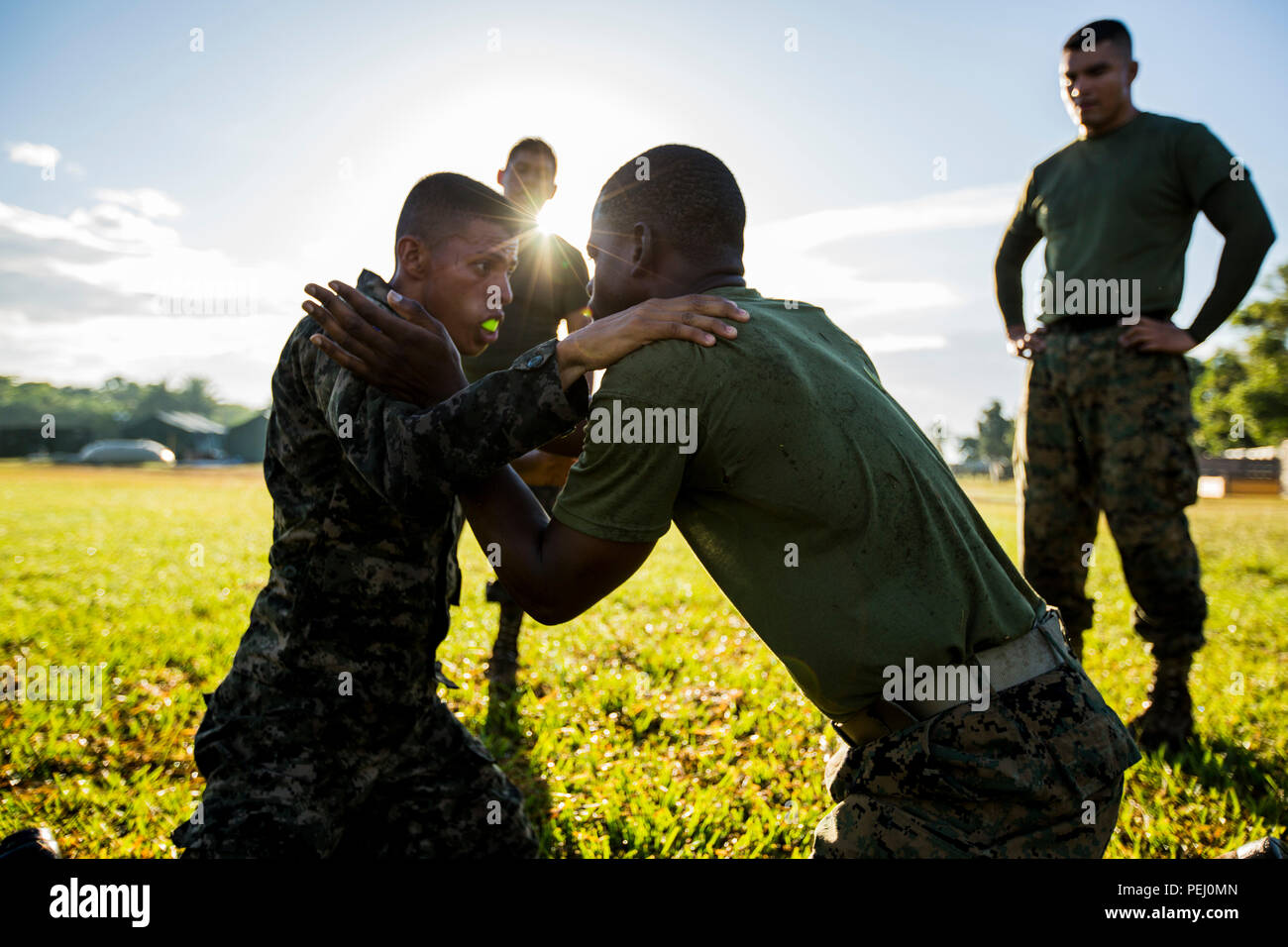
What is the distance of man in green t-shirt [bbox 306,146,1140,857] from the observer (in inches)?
72.6

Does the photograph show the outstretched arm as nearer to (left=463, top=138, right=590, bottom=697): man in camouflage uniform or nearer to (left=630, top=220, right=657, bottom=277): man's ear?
(left=630, top=220, right=657, bottom=277): man's ear

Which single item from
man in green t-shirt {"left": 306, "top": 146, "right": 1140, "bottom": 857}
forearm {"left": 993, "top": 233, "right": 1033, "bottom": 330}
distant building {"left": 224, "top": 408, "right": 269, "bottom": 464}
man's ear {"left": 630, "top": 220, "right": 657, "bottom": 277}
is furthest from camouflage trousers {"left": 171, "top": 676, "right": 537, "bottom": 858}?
distant building {"left": 224, "top": 408, "right": 269, "bottom": 464}

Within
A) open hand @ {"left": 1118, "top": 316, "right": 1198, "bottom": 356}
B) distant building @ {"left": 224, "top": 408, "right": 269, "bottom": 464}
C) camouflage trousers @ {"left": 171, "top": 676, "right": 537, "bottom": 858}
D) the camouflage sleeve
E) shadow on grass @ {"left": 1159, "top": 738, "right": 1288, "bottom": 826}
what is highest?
distant building @ {"left": 224, "top": 408, "right": 269, "bottom": 464}

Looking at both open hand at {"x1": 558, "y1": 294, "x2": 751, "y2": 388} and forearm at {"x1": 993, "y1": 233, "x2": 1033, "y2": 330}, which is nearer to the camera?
open hand at {"x1": 558, "y1": 294, "x2": 751, "y2": 388}

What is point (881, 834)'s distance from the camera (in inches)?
72.8

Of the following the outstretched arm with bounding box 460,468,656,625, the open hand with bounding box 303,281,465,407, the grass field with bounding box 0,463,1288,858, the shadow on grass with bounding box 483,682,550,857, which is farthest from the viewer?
the shadow on grass with bounding box 483,682,550,857

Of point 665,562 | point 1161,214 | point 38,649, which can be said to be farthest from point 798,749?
point 665,562

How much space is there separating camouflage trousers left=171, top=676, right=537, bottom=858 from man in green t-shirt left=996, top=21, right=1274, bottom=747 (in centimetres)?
304

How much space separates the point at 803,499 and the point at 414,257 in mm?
1703

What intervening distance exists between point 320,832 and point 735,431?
1786 millimetres

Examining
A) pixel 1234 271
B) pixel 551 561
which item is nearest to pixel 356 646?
pixel 551 561

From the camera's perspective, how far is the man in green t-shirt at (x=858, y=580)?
1.84 metres

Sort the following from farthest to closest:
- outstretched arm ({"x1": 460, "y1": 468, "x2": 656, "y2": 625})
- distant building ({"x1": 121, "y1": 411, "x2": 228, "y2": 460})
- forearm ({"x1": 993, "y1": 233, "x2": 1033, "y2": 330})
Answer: distant building ({"x1": 121, "y1": 411, "x2": 228, "y2": 460}) < forearm ({"x1": 993, "y1": 233, "x2": 1033, "y2": 330}) < outstretched arm ({"x1": 460, "y1": 468, "x2": 656, "y2": 625})

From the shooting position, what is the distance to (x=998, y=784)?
1.82m
